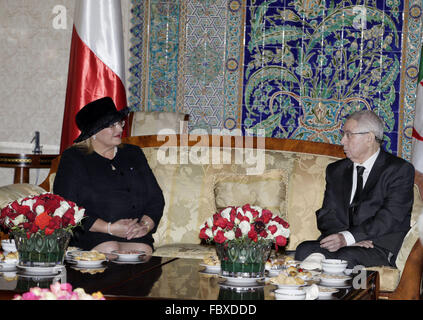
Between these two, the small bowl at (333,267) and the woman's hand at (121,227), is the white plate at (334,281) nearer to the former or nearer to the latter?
the small bowl at (333,267)

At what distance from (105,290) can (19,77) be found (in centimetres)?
459

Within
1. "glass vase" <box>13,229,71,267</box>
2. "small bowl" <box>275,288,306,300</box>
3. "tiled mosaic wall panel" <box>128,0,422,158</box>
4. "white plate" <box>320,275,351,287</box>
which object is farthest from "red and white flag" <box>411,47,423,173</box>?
"glass vase" <box>13,229,71,267</box>

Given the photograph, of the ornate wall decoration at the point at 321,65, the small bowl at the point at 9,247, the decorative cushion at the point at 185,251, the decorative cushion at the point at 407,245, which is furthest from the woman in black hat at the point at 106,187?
the ornate wall decoration at the point at 321,65

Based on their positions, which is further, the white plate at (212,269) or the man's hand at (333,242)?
the man's hand at (333,242)

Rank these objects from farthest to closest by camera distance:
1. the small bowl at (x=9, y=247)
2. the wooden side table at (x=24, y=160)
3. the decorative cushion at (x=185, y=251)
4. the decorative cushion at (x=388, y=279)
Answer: the wooden side table at (x=24, y=160) → the decorative cushion at (x=185, y=251) → the decorative cushion at (x=388, y=279) → the small bowl at (x=9, y=247)

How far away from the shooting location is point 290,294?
205 cm

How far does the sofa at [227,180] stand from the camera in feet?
13.3

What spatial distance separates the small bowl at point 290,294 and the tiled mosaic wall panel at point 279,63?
3691mm

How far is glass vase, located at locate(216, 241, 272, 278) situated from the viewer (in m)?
2.34

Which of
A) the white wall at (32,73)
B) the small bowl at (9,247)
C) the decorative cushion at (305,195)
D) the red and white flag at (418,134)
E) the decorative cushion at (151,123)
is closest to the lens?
the small bowl at (9,247)

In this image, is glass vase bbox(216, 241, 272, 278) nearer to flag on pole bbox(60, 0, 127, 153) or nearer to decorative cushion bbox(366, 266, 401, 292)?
decorative cushion bbox(366, 266, 401, 292)
